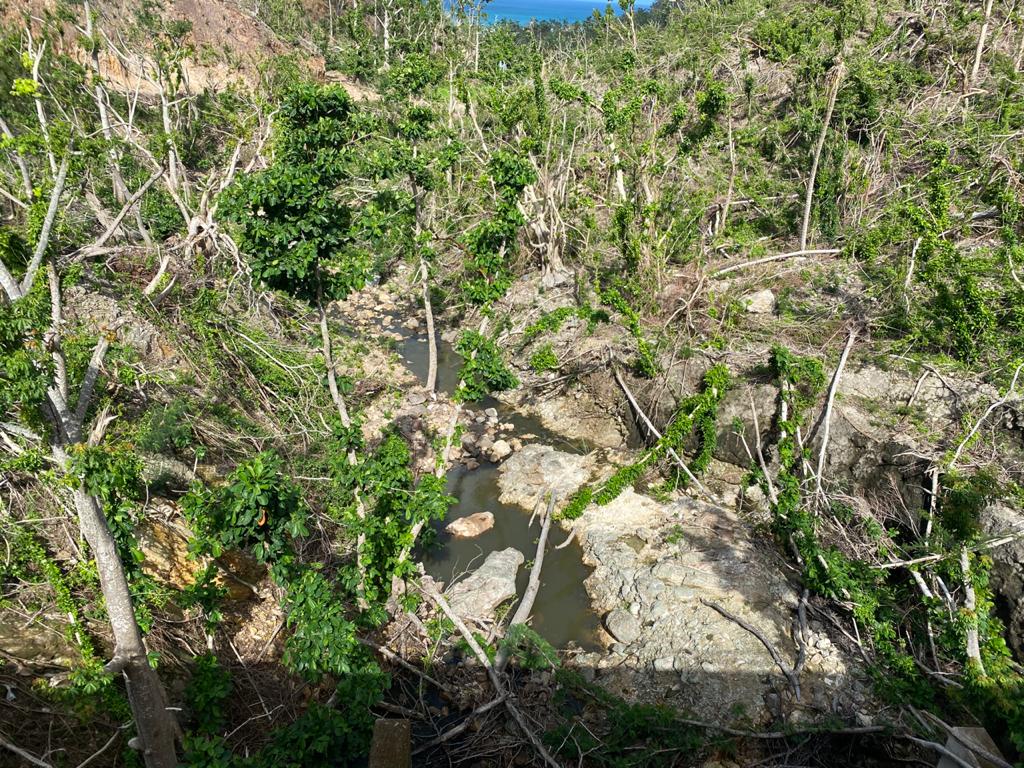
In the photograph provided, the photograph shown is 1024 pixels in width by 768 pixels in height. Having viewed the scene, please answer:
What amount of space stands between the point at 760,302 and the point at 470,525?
290 inches

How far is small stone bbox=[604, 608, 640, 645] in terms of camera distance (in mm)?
7465

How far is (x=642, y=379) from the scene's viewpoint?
11375 mm

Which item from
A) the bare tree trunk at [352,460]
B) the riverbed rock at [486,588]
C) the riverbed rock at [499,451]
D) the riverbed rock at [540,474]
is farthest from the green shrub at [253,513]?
the riverbed rock at [499,451]

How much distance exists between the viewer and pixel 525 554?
908 centimetres

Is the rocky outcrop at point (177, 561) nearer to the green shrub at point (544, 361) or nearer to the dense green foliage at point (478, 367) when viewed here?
the dense green foliage at point (478, 367)

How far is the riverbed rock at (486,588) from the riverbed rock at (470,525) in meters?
0.75

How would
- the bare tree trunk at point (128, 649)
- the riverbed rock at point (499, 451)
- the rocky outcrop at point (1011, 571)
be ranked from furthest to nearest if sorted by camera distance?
the riverbed rock at point (499, 451) → the rocky outcrop at point (1011, 571) → the bare tree trunk at point (128, 649)

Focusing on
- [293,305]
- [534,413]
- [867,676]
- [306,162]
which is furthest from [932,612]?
[293,305]

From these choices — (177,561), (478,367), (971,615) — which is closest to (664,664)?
(971,615)

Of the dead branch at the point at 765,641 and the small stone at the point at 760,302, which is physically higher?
the small stone at the point at 760,302

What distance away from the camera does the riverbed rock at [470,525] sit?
9438mm

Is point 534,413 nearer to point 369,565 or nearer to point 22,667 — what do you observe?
point 369,565

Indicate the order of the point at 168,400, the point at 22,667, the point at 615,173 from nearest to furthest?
1. the point at 22,667
2. the point at 168,400
3. the point at 615,173

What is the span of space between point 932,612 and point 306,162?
861 cm
